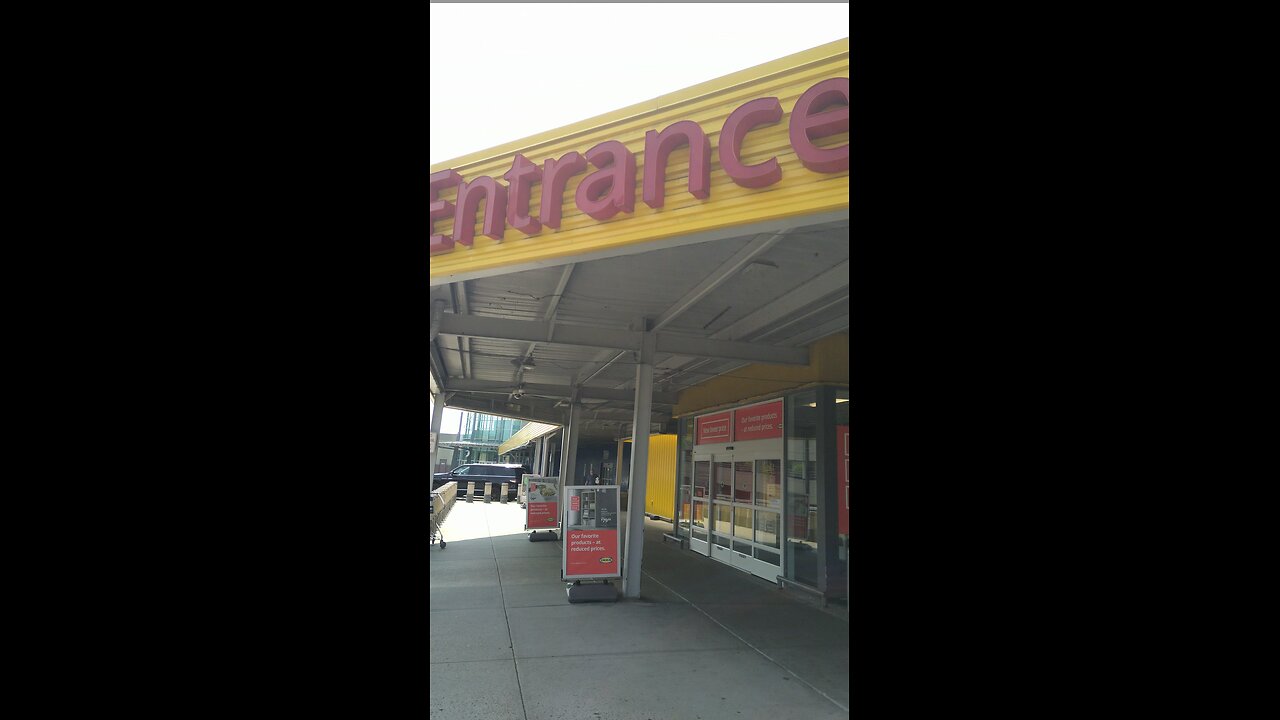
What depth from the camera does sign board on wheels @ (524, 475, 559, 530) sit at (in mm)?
13930

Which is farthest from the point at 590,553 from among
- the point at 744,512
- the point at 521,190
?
the point at 521,190

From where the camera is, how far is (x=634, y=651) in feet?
20.0

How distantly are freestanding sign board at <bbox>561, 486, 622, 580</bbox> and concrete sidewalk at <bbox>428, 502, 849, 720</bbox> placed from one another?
503 millimetres

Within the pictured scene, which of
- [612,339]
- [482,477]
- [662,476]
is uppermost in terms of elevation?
[612,339]

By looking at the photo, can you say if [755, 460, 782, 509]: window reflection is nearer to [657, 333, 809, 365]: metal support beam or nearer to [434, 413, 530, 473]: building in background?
[657, 333, 809, 365]: metal support beam

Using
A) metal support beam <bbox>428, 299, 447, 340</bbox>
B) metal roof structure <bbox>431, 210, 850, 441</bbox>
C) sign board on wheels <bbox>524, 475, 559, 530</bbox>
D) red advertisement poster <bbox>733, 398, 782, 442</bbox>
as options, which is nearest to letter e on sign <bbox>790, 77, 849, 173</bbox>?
metal roof structure <bbox>431, 210, 850, 441</bbox>

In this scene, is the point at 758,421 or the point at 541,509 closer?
the point at 758,421

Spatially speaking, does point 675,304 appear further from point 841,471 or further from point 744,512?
point 744,512

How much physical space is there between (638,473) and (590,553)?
1265 millimetres

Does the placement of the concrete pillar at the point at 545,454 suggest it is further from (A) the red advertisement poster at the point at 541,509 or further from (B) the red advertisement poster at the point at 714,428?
(B) the red advertisement poster at the point at 714,428
